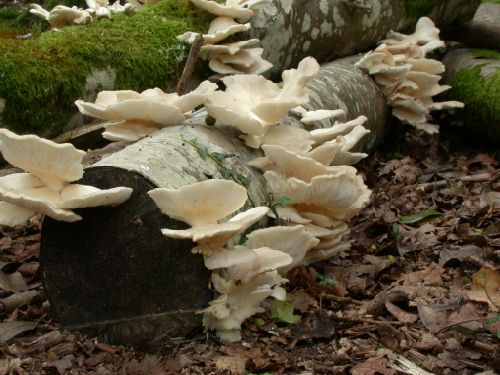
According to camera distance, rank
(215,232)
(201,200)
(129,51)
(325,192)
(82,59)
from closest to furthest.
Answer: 1. (215,232)
2. (201,200)
3. (325,192)
4. (82,59)
5. (129,51)

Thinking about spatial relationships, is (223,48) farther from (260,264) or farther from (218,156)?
(260,264)

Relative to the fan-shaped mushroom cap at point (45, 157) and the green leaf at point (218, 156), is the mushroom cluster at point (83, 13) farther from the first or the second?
the fan-shaped mushroom cap at point (45, 157)

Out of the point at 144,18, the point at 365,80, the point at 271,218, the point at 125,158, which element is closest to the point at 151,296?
the point at 125,158

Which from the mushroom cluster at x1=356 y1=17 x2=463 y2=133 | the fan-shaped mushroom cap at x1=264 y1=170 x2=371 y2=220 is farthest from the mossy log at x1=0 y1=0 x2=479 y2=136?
the fan-shaped mushroom cap at x1=264 y1=170 x2=371 y2=220

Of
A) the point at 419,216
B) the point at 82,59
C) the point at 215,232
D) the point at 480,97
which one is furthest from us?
the point at 480,97

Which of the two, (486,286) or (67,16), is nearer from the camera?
(486,286)

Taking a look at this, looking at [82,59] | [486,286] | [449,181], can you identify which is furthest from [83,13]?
[486,286]
